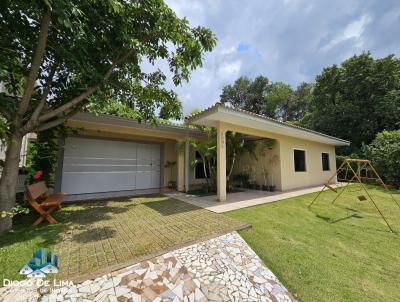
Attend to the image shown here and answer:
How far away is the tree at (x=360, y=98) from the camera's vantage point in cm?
1648

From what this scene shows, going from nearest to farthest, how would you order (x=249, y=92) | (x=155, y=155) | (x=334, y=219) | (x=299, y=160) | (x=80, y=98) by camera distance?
1. (x=80, y=98)
2. (x=334, y=219)
3. (x=155, y=155)
4. (x=299, y=160)
5. (x=249, y=92)

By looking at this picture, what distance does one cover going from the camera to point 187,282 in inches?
104

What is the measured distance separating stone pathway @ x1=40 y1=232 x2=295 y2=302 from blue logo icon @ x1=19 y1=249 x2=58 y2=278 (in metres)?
0.55

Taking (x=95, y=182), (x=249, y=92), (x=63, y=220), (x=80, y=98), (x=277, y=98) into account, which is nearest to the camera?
(x=80, y=98)

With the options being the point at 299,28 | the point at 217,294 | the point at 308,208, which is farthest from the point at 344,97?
the point at 217,294

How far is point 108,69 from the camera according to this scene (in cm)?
512

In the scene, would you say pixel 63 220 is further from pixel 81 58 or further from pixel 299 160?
pixel 299 160

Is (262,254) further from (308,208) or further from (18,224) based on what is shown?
(18,224)

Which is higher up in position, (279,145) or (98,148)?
(279,145)

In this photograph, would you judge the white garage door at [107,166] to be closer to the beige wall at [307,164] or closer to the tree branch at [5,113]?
the tree branch at [5,113]

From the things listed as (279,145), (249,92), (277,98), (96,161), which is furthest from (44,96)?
(277,98)

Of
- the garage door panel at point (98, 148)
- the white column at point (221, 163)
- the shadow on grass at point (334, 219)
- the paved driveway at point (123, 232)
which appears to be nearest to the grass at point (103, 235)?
the paved driveway at point (123, 232)

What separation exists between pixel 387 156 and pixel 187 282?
52.9 feet

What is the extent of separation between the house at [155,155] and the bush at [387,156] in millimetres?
4194
